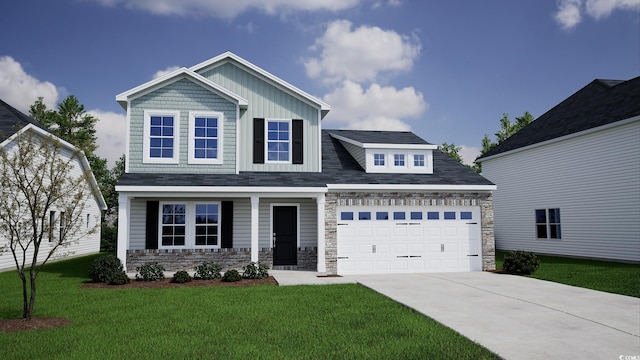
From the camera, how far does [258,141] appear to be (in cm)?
1697

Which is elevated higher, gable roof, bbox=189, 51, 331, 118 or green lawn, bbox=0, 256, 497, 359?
gable roof, bbox=189, 51, 331, 118

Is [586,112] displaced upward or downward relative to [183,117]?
upward

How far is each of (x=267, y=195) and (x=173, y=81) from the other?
5.31 m

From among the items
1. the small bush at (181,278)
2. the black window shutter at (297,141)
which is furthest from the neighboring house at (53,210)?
the black window shutter at (297,141)

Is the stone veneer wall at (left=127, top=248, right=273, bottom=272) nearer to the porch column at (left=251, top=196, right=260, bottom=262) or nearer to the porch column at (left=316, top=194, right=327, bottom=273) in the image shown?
the porch column at (left=251, top=196, right=260, bottom=262)

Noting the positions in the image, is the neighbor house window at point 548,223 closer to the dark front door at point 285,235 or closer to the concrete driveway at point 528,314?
the concrete driveway at point 528,314

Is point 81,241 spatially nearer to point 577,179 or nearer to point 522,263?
point 522,263

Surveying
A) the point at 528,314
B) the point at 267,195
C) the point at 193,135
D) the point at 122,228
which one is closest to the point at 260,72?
the point at 193,135

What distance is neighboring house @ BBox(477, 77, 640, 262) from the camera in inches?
728

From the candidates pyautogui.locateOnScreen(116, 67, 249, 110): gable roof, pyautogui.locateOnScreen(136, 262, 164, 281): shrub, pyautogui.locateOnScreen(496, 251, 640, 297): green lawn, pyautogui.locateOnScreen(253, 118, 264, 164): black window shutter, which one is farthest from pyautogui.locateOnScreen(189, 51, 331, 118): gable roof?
pyautogui.locateOnScreen(496, 251, 640, 297): green lawn

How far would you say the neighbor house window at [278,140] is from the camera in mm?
17125

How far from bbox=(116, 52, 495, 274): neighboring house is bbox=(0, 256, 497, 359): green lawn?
13.7ft

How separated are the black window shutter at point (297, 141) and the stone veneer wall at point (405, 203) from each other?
2.20m

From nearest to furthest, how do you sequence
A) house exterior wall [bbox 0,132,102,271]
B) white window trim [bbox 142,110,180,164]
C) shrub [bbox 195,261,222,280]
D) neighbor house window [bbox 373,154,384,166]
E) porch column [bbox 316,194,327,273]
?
shrub [bbox 195,261,222,280], porch column [bbox 316,194,327,273], white window trim [bbox 142,110,180,164], neighbor house window [bbox 373,154,384,166], house exterior wall [bbox 0,132,102,271]
